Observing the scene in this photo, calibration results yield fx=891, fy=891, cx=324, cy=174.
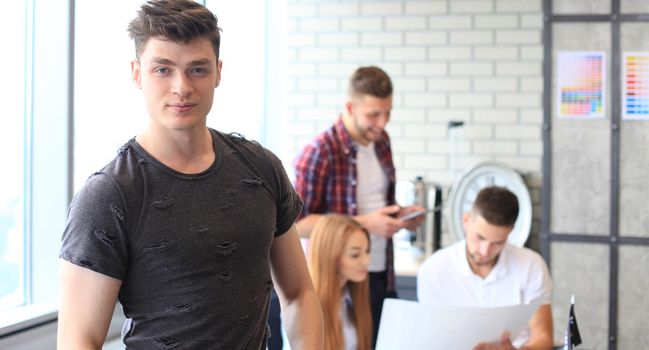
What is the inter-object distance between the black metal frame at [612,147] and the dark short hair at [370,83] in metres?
1.74

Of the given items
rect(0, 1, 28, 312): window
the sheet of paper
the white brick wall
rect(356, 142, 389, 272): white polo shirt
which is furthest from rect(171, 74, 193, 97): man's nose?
the white brick wall

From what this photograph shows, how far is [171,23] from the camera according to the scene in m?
1.28

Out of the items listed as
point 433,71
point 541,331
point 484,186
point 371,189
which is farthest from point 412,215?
point 433,71

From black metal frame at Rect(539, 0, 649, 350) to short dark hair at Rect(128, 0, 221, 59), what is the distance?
11.4 feet

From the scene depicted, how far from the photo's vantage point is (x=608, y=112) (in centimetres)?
452

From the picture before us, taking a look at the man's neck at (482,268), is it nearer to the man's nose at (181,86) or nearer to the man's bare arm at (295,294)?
the man's bare arm at (295,294)

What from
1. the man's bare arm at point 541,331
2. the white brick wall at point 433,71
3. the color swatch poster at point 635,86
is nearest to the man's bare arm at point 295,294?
the man's bare arm at point 541,331

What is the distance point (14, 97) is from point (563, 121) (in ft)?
9.61

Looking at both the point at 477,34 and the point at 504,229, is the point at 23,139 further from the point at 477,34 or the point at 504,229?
the point at 477,34

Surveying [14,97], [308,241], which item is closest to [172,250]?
[14,97]

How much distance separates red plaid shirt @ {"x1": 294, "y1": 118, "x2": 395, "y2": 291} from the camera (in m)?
3.15

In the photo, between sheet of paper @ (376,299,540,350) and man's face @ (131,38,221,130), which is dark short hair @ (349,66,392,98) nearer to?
sheet of paper @ (376,299,540,350)

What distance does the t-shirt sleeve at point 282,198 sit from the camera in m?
1.47

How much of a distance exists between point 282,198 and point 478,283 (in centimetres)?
167
